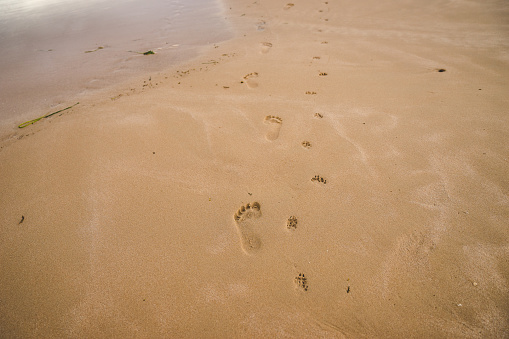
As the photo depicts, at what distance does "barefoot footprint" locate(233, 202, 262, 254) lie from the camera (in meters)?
1.73

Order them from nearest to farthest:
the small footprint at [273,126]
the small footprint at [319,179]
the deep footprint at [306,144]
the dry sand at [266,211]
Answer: the dry sand at [266,211]
the small footprint at [319,179]
the deep footprint at [306,144]
the small footprint at [273,126]

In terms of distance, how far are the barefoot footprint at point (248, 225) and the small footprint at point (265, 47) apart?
3.77 meters

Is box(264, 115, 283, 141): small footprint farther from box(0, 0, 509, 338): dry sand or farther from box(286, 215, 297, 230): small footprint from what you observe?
box(286, 215, 297, 230): small footprint

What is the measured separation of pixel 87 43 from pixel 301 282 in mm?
6801

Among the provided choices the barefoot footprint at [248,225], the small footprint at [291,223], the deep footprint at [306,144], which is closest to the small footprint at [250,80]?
the deep footprint at [306,144]

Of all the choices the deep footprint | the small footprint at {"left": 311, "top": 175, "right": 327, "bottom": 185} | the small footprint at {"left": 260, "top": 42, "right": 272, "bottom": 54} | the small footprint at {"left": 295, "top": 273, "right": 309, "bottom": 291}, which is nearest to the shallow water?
the small footprint at {"left": 260, "top": 42, "right": 272, "bottom": 54}

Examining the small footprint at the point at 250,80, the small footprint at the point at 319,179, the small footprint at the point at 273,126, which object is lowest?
the small footprint at the point at 319,179

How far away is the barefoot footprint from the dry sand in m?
0.01

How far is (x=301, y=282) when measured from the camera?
155cm

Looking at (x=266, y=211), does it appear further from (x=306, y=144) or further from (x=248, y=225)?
(x=306, y=144)

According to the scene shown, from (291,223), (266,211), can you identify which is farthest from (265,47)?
(291,223)

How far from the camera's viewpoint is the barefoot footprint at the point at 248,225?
1.73 m

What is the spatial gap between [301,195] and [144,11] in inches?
329

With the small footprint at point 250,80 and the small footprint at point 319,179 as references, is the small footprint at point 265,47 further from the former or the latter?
the small footprint at point 319,179
